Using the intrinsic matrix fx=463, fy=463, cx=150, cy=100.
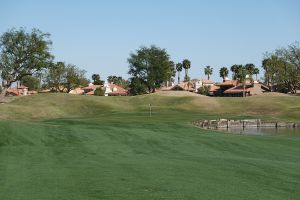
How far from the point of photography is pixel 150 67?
13100cm

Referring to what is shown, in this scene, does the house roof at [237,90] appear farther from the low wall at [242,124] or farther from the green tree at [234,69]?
the low wall at [242,124]

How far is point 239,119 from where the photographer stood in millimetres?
59250

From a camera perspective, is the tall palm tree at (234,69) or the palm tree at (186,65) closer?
the tall palm tree at (234,69)

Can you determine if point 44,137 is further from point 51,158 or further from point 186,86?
point 186,86

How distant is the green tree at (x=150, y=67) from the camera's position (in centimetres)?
Answer: 12988

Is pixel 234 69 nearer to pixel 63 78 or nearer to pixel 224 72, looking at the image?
pixel 224 72

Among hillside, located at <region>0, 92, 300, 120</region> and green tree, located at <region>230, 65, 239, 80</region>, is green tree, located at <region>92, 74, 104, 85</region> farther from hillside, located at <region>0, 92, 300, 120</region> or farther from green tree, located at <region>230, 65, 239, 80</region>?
hillside, located at <region>0, 92, 300, 120</region>

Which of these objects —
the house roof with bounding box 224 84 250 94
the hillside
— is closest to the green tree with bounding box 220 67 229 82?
the house roof with bounding box 224 84 250 94

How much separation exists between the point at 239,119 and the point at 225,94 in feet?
292

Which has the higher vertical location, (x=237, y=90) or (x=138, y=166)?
(x=237, y=90)

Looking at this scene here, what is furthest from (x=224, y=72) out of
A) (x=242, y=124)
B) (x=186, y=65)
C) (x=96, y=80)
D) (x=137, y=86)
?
(x=242, y=124)

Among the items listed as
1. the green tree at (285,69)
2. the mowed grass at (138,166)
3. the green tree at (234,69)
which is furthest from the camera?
the green tree at (234,69)

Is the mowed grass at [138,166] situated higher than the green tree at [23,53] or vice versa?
the green tree at [23,53]

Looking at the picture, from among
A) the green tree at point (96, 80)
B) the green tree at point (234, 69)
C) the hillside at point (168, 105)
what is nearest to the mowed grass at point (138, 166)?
the hillside at point (168, 105)
